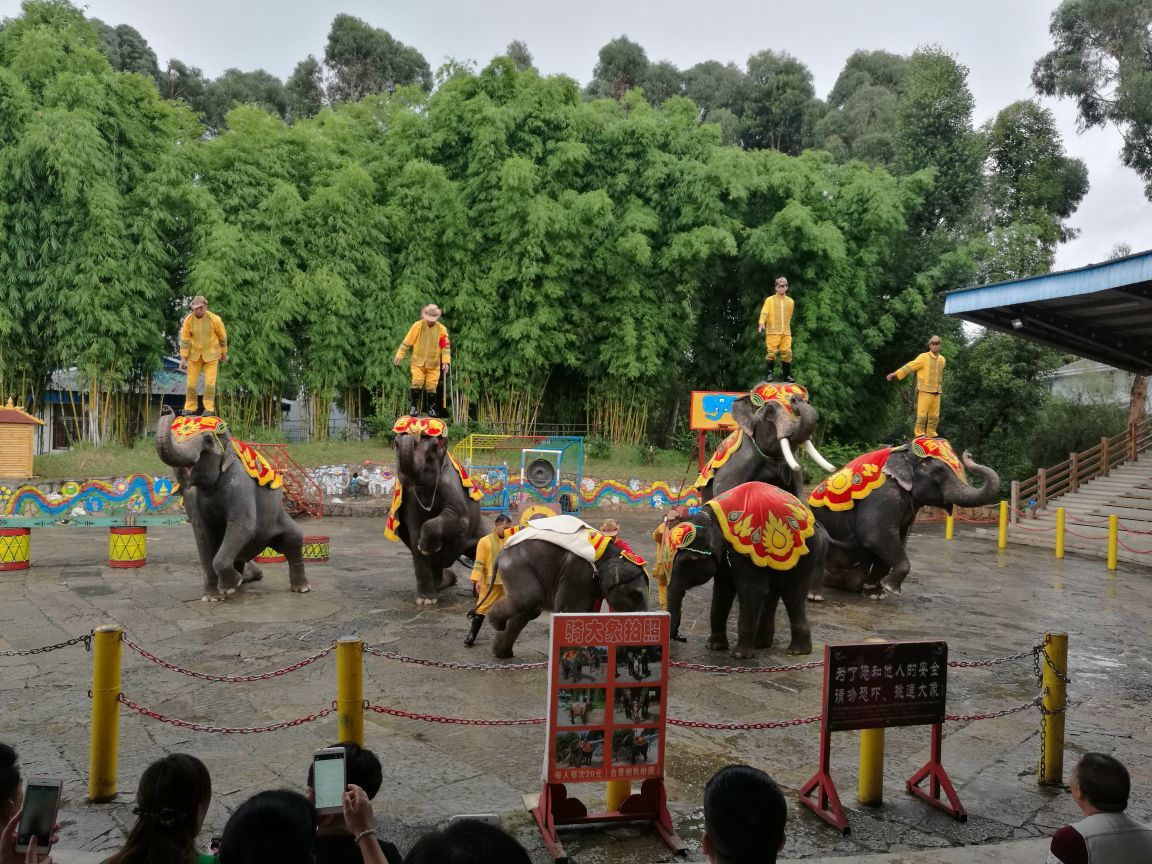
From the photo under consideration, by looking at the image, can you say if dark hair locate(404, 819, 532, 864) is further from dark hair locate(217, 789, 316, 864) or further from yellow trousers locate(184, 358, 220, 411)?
yellow trousers locate(184, 358, 220, 411)

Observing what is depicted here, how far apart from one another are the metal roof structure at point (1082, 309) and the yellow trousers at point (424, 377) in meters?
9.26

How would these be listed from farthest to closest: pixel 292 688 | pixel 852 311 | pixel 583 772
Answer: pixel 852 311
pixel 292 688
pixel 583 772

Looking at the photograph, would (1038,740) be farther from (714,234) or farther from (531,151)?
(531,151)

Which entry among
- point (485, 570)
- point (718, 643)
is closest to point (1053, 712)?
point (718, 643)

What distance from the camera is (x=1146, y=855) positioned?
8.52ft

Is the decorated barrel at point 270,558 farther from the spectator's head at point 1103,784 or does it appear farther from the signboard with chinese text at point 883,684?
the spectator's head at point 1103,784

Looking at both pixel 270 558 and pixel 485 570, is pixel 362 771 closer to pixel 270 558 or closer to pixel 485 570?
pixel 485 570

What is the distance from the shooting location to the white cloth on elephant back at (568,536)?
6.35m

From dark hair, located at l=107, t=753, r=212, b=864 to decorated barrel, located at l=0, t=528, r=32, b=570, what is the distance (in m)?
9.46

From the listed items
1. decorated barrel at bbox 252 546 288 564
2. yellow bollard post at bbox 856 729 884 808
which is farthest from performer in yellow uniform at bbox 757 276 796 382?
yellow bollard post at bbox 856 729 884 808

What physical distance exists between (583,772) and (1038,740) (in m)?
3.19

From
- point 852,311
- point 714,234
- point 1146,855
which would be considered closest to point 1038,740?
point 1146,855

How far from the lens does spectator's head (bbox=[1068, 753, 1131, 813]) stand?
272 cm

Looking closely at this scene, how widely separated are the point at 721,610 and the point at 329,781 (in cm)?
542
